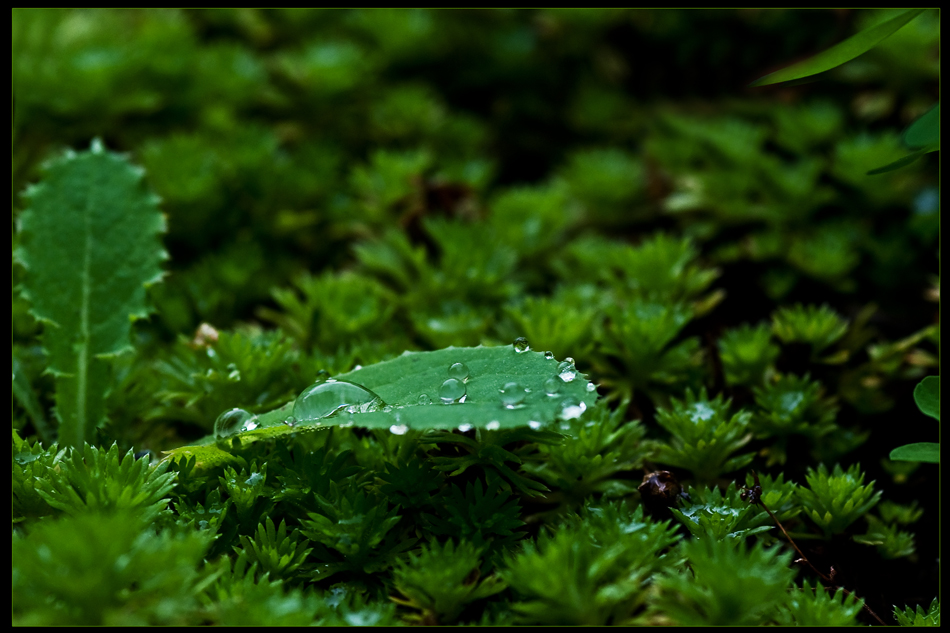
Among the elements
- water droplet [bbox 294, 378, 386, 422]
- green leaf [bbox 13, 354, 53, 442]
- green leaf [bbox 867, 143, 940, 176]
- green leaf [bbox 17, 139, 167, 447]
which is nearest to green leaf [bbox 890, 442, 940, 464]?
green leaf [bbox 867, 143, 940, 176]

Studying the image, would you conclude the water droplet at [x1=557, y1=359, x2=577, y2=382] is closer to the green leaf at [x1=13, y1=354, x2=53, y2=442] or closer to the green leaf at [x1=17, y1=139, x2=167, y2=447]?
the green leaf at [x1=17, y1=139, x2=167, y2=447]

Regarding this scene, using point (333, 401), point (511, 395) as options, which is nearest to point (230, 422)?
point (333, 401)

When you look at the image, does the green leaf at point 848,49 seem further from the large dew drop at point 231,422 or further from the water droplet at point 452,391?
the large dew drop at point 231,422

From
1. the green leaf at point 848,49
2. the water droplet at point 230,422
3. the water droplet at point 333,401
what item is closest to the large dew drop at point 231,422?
the water droplet at point 230,422

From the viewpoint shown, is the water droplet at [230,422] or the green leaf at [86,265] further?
the green leaf at [86,265]

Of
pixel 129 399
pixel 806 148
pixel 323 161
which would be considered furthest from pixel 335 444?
pixel 806 148

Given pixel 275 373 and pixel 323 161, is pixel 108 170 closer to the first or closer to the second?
pixel 275 373
